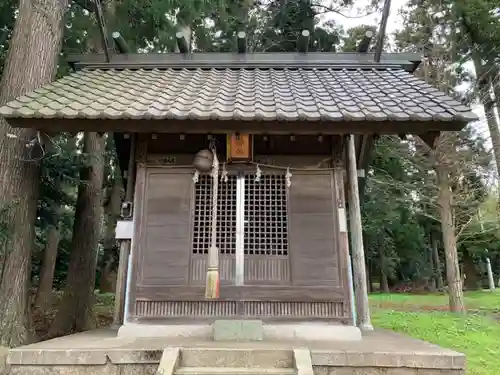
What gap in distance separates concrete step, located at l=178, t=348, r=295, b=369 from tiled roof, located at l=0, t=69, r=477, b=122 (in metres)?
2.50

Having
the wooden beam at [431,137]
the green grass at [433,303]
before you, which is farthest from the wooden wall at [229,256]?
the green grass at [433,303]

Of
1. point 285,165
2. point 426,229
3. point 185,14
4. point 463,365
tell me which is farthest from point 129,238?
point 426,229

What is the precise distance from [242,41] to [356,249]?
3.90 metres

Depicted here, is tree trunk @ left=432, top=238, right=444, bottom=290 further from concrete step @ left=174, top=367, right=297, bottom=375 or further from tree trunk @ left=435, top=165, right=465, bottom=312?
concrete step @ left=174, top=367, right=297, bottom=375

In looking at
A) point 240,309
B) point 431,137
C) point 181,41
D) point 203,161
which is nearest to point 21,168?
point 203,161

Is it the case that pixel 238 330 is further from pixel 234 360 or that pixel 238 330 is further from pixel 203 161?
pixel 203 161

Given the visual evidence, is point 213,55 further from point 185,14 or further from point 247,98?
point 185,14

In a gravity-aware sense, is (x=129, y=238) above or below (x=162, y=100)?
below

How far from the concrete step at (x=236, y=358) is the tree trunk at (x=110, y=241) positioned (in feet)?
37.3

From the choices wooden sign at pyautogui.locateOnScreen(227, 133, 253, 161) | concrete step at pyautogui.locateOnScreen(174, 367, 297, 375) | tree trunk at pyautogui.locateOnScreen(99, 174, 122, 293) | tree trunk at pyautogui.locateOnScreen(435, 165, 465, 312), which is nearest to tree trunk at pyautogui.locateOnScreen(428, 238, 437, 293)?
tree trunk at pyautogui.locateOnScreen(435, 165, 465, 312)

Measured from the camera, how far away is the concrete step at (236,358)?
13.2ft

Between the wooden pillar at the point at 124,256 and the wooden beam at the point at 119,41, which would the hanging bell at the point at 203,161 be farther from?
the wooden beam at the point at 119,41

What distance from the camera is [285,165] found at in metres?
5.80

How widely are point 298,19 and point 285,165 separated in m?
9.84
